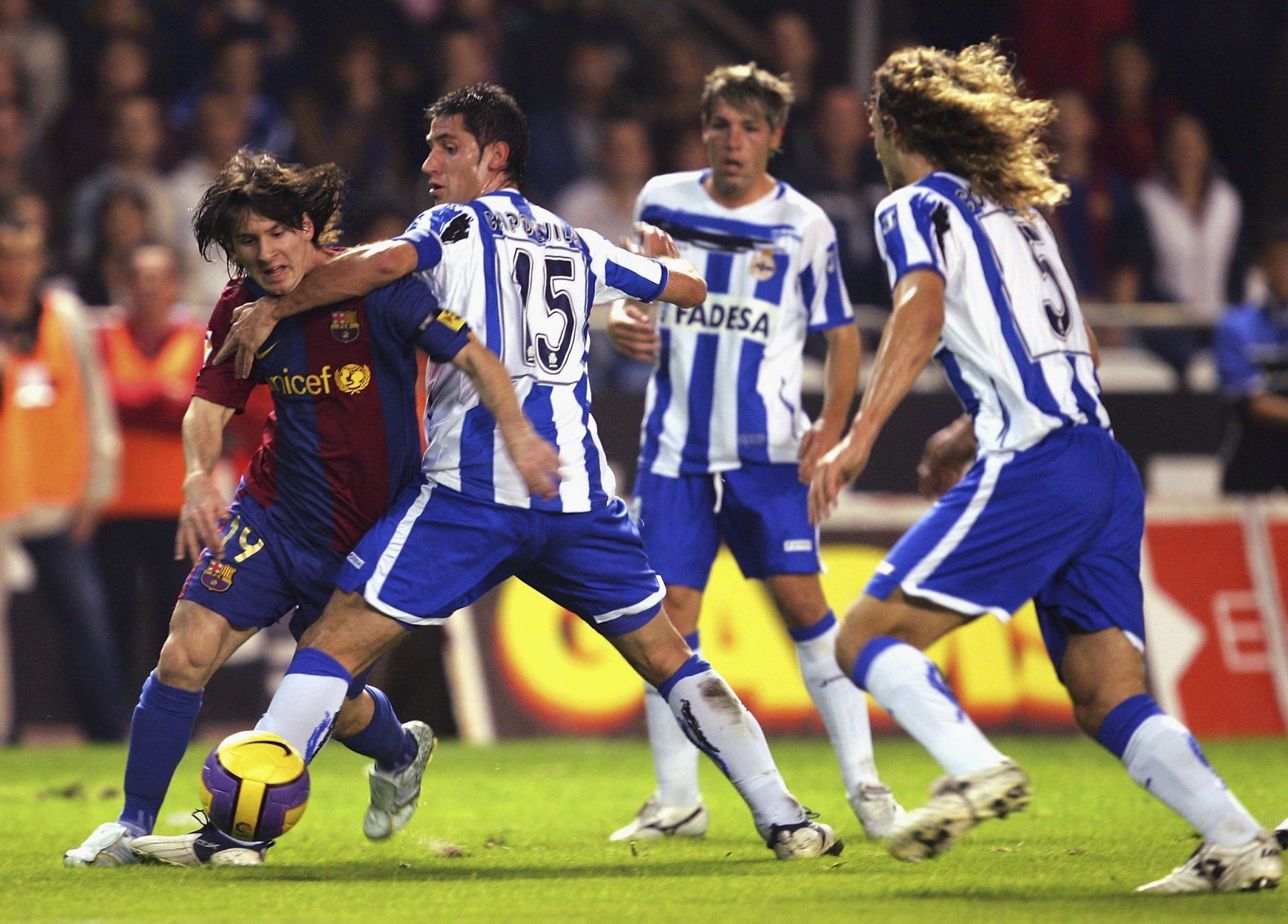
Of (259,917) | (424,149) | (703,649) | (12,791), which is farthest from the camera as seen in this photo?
(424,149)

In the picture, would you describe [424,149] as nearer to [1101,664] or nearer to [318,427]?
[318,427]

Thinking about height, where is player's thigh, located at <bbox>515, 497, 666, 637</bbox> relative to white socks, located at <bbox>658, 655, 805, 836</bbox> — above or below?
above

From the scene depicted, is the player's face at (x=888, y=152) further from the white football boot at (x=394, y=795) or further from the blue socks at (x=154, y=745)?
the blue socks at (x=154, y=745)

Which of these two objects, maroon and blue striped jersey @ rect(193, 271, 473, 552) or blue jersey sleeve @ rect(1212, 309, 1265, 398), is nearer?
maroon and blue striped jersey @ rect(193, 271, 473, 552)

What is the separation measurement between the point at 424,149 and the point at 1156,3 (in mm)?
6037

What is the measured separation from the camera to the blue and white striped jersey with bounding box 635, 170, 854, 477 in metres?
7.02

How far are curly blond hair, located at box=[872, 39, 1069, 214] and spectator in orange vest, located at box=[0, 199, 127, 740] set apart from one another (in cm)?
566

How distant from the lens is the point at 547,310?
5.69 meters

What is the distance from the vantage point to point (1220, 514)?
10328 millimetres

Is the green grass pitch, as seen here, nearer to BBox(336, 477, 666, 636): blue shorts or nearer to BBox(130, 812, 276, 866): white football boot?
BBox(130, 812, 276, 866): white football boot

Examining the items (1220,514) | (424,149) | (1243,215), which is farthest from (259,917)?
(1243,215)

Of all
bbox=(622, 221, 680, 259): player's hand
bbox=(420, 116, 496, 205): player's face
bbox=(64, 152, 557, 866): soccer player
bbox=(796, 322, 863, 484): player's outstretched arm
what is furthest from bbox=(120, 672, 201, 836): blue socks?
bbox=(796, 322, 863, 484): player's outstretched arm

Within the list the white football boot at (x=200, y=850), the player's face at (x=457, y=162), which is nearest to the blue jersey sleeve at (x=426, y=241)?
the player's face at (x=457, y=162)

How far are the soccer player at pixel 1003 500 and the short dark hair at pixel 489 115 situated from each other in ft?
3.77
